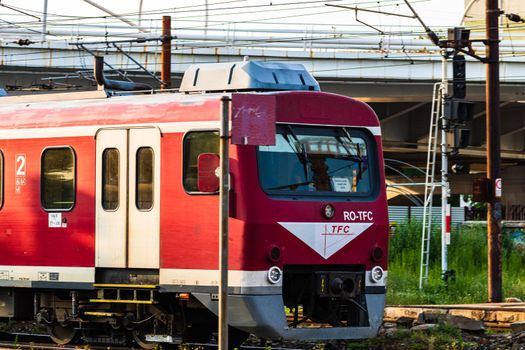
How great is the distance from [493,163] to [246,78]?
10.7 m

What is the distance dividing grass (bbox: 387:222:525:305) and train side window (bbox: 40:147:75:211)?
10118 millimetres

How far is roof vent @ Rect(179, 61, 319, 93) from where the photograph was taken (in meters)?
15.1

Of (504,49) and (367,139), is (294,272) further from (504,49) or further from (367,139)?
(504,49)

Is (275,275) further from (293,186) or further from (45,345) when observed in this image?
(45,345)

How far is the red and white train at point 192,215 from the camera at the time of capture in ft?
46.6

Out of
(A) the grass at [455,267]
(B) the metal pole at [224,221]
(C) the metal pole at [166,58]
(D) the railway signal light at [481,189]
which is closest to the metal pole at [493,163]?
(D) the railway signal light at [481,189]

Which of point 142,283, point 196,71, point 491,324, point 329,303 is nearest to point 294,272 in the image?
point 329,303

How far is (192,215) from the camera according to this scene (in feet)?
47.2

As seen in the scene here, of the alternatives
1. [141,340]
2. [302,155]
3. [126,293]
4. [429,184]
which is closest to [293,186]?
[302,155]

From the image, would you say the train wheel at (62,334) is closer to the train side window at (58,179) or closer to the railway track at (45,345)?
the railway track at (45,345)

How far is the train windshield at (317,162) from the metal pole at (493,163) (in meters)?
9.72

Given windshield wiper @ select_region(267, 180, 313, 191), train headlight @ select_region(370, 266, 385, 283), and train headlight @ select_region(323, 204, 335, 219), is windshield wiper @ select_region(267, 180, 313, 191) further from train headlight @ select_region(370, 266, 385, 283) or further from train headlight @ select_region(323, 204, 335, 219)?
train headlight @ select_region(370, 266, 385, 283)

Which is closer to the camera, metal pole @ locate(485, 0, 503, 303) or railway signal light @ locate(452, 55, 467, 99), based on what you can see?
metal pole @ locate(485, 0, 503, 303)

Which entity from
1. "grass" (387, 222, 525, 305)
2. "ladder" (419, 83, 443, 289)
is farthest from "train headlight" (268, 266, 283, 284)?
"ladder" (419, 83, 443, 289)
